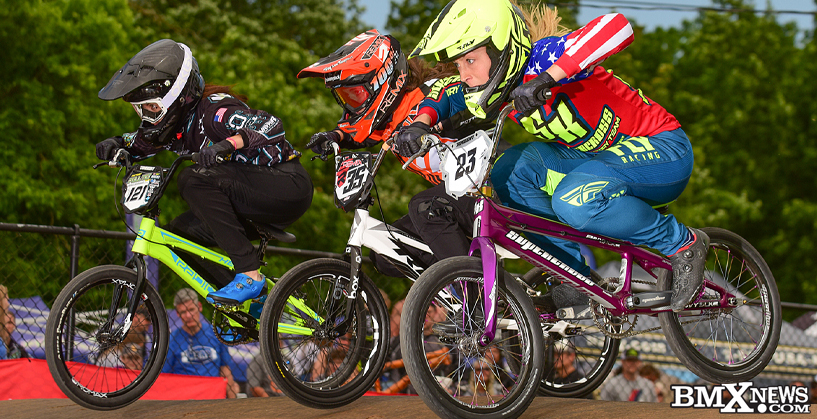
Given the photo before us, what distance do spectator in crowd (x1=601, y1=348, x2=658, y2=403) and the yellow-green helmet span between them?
16.7ft

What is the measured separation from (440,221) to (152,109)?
1963 millimetres

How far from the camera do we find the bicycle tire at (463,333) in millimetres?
3252

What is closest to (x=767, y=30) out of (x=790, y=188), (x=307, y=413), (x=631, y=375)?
(x=790, y=188)

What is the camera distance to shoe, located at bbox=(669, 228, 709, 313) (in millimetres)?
4004

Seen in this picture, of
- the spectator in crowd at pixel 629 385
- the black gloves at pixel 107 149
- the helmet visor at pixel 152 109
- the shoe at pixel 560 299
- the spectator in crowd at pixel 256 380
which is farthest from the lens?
the spectator in crowd at pixel 629 385

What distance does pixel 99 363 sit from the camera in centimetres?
452

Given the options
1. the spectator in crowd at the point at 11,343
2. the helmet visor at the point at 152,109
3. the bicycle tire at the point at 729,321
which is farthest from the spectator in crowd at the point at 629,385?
the spectator in crowd at the point at 11,343

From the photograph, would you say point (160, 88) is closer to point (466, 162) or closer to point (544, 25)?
point (466, 162)

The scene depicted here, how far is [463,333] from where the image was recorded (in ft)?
11.6

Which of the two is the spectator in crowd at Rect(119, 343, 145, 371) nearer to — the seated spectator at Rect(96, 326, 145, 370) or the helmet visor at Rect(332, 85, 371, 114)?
the seated spectator at Rect(96, 326, 145, 370)

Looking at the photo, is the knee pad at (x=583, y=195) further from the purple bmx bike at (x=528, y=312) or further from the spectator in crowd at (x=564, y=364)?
the spectator in crowd at (x=564, y=364)

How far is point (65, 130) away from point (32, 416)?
12.6 meters

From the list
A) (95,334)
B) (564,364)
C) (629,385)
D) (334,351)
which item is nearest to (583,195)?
(334,351)

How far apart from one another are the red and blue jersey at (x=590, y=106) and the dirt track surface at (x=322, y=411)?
144 cm
